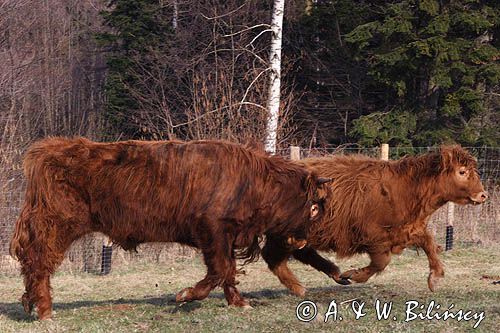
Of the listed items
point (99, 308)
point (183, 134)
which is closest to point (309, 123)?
point (183, 134)

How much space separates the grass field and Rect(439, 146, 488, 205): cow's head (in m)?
1.16

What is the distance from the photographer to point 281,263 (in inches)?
396

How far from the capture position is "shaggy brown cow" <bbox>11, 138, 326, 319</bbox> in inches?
325

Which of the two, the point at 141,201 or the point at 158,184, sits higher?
the point at 158,184

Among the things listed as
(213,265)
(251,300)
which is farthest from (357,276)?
(213,265)

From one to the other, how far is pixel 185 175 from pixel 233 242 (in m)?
0.85

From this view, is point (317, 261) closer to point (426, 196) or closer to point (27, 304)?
point (426, 196)

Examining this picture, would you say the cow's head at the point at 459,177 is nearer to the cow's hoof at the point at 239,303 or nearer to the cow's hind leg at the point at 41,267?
the cow's hoof at the point at 239,303

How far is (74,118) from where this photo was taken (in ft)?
109

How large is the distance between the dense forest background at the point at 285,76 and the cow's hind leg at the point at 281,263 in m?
6.23

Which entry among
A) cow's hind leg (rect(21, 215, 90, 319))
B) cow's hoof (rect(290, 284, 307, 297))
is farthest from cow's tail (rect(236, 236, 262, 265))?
cow's hind leg (rect(21, 215, 90, 319))

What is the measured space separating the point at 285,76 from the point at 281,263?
16562 mm

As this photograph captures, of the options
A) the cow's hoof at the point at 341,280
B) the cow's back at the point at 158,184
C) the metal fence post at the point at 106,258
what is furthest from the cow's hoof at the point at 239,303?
the metal fence post at the point at 106,258

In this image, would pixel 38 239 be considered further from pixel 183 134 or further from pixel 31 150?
pixel 183 134
